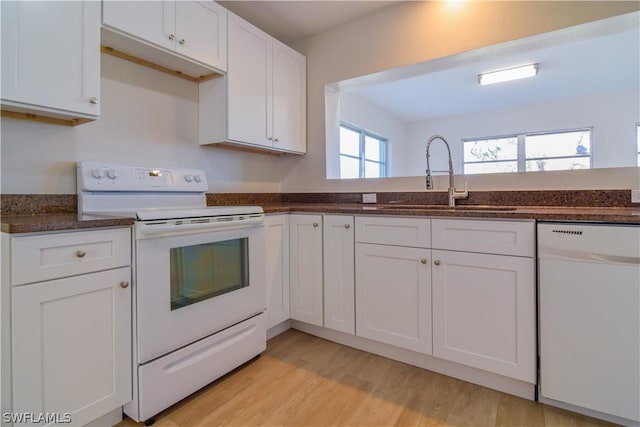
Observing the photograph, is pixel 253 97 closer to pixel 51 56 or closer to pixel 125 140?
pixel 125 140

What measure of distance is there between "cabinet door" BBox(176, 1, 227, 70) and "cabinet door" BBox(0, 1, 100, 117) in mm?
452

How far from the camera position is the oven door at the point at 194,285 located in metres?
1.39

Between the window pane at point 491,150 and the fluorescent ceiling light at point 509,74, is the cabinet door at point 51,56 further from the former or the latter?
the window pane at point 491,150

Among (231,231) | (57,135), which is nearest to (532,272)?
(231,231)

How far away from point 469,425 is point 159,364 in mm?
1370

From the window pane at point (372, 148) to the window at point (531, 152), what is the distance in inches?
67.0

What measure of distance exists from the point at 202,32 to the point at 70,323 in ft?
5.56

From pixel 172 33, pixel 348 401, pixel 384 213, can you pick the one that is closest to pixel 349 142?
pixel 384 213

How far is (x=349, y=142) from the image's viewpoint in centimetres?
462

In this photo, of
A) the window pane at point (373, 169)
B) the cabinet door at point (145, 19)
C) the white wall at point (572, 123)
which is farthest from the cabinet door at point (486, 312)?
the white wall at point (572, 123)

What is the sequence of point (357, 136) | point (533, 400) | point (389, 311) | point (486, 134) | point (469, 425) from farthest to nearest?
point (486, 134), point (357, 136), point (389, 311), point (533, 400), point (469, 425)

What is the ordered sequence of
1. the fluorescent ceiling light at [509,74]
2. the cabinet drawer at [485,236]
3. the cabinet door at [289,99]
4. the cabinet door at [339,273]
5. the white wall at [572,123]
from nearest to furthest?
1. the cabinet drawer at [485,236]
2. the cabinet door at [339,273]
3. the cabinet door at [289,99]
4. the fluorescent ceiling light at [509,74]
5. the white wall at [572,123]

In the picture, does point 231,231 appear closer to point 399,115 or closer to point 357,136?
point 357,136

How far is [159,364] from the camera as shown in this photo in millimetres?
1434
